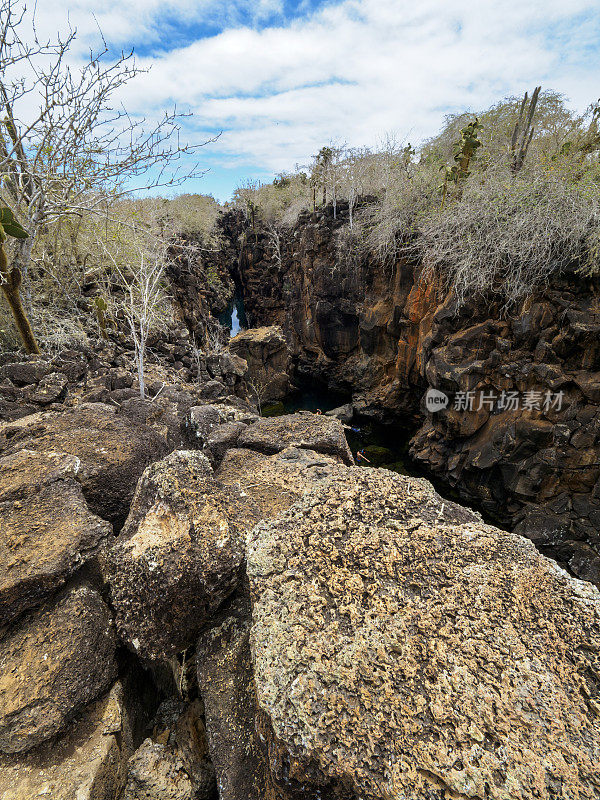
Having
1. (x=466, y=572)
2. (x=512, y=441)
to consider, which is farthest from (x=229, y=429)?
(x=512, y=441)

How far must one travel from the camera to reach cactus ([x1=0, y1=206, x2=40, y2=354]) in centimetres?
343

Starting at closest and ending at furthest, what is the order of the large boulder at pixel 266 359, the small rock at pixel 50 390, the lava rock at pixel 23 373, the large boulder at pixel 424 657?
the large boulder at pixel 424 657, the small rock at pixel 50 390, the lava rock at pixel 23 373, the large boulder at pixel 266 359

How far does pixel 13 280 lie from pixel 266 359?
13359 millimetres

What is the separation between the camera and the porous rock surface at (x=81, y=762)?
1.29 metres

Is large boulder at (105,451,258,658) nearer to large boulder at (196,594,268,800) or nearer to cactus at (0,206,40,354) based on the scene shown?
large boulder at (196,594,268,800)

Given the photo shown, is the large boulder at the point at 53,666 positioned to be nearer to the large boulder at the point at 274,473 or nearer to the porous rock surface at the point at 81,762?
the porous rock surface at the point at 81,762

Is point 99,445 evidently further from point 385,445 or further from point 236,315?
point 236,315

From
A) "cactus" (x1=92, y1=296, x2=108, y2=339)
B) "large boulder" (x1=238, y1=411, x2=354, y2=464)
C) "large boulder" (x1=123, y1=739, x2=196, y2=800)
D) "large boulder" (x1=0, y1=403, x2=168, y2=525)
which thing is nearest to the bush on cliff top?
"large boulder" (x1=238, y1=411, x2=354, y2=464)

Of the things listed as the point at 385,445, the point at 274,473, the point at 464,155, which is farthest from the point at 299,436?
the point at 385,445

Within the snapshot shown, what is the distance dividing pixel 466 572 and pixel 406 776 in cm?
66

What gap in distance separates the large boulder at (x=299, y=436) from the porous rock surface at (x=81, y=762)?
6.26 ft

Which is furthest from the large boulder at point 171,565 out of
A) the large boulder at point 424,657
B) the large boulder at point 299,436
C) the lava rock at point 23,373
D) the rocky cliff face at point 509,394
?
the rocky cliff face at point 509,394

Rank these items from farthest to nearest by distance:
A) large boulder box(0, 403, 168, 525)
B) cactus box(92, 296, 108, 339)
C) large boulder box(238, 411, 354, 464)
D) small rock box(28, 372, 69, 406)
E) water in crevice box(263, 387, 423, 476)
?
water in crevice box(263, 387, 423, 476) < cactus box(92, 296, 108, 339) < small rock box(28, 372, 69, 406) < large boulder box(238, 411, 354, 464) < large boulder box(0, 403, 168, 525)

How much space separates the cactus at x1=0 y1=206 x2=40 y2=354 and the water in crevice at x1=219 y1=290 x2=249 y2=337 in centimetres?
2186
